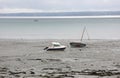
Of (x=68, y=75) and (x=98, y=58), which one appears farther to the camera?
(x=98, y=58)

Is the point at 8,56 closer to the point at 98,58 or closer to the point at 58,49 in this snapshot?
the point at 58,49

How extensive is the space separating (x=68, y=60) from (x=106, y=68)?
19.4 feet

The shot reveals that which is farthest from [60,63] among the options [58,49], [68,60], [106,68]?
[58,49]

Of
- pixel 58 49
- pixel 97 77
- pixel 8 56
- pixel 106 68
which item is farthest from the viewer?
pixel 58 49

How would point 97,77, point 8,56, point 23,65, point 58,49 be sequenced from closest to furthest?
point 97,77, point 23,65, point 8,56, point 58,49

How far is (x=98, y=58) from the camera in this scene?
107 ft

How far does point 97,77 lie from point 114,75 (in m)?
1.38

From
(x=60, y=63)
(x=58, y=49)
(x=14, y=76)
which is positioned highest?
(x=14, y=76)

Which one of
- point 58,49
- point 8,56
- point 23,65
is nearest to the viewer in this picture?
point 23,65

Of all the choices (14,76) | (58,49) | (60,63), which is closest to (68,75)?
(14,76)

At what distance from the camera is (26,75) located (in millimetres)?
22750

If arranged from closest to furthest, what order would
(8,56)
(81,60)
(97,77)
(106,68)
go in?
(97,77) → (106,68) → (81,60) → (8,56)

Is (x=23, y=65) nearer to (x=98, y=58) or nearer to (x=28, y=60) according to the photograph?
(x=28, y=60)

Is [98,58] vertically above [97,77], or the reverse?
[97,77]
